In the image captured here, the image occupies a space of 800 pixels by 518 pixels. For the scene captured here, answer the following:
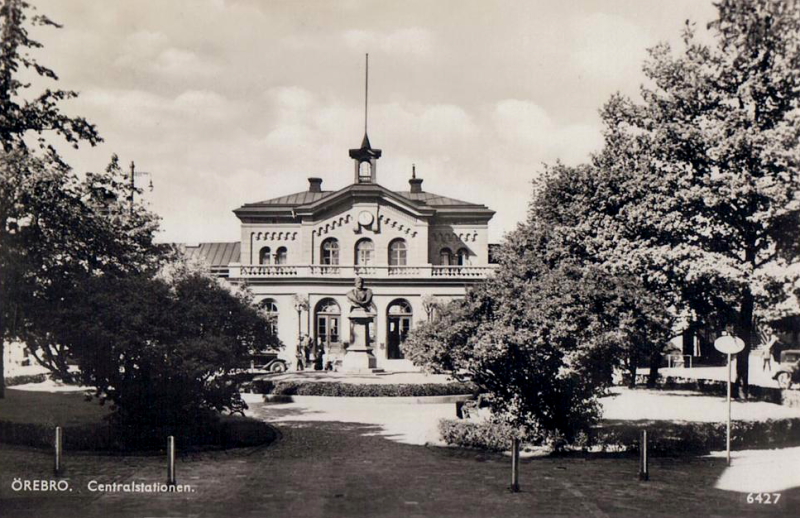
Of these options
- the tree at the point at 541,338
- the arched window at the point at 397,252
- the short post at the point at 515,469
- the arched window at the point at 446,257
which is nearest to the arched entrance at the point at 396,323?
the arched window at the point at 397,252

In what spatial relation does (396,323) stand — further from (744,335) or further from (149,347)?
(149,347)

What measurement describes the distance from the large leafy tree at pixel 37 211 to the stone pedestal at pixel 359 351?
16825 mm

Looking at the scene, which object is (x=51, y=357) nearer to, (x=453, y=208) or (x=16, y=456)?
(x=16, y=456)

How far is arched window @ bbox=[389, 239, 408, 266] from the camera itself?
48.6 m

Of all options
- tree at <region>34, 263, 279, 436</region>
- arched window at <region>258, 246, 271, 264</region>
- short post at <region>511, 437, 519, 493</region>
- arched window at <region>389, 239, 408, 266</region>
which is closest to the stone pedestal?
arched window at <region>389, 239, 408, 266</region>

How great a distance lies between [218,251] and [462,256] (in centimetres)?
2202

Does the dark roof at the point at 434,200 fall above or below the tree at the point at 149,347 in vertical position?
above

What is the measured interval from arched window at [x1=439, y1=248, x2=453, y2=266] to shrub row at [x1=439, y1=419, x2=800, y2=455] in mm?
33910

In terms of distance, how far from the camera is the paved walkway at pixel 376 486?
32.4 ft

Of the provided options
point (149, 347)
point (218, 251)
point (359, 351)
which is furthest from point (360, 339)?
point (218, 251)

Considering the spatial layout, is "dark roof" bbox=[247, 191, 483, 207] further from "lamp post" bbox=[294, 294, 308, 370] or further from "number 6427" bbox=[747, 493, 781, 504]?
"number 6427" bbox=[747, 493, 781, 504]

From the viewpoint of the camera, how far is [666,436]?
14.8 m

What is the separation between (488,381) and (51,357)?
11249mm

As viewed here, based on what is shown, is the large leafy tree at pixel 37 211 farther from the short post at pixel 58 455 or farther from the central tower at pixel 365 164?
the central tower at pixel 365 164
